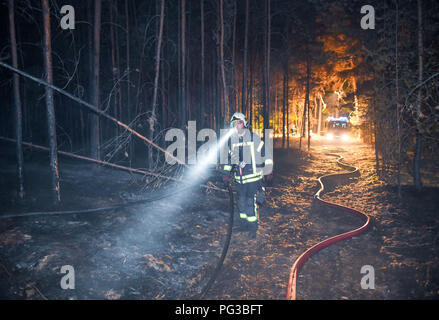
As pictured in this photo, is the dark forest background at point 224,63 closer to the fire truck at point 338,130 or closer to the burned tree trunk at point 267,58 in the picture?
the burned tree trunk at point 267,58

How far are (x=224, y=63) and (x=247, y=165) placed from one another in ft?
29.9

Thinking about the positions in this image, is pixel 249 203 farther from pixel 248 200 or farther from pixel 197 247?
pixel 197 247

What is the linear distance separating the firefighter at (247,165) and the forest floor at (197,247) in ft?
1.76

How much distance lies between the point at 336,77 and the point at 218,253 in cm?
1746

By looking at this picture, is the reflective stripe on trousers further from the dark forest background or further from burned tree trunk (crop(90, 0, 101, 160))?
burned tree trunk (crop(90, 0, 101, 160))

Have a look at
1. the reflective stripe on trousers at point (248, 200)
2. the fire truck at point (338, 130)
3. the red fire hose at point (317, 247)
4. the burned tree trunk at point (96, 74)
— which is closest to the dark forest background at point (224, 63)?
the burned tree trunk at point (96, 74)

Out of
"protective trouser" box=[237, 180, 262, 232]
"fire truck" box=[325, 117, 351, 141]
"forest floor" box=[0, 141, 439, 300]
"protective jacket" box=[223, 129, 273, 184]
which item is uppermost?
"fire truck" box=[325, 117, 351, 141]

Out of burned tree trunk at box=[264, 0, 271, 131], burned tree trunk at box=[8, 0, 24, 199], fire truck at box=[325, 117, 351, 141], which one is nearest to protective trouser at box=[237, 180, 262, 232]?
burned tree trunk at box=[8, 0, 24, 199]

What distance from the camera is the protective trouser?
5.86 m

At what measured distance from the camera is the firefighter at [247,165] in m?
5.93

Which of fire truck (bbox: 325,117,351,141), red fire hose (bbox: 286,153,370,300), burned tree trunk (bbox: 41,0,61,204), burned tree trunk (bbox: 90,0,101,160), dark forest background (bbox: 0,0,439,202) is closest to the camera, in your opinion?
red fire hose (bbox: 286,153,370,300)

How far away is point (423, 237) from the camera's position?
18.0 feet

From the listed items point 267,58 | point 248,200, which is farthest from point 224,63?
point 248,200
